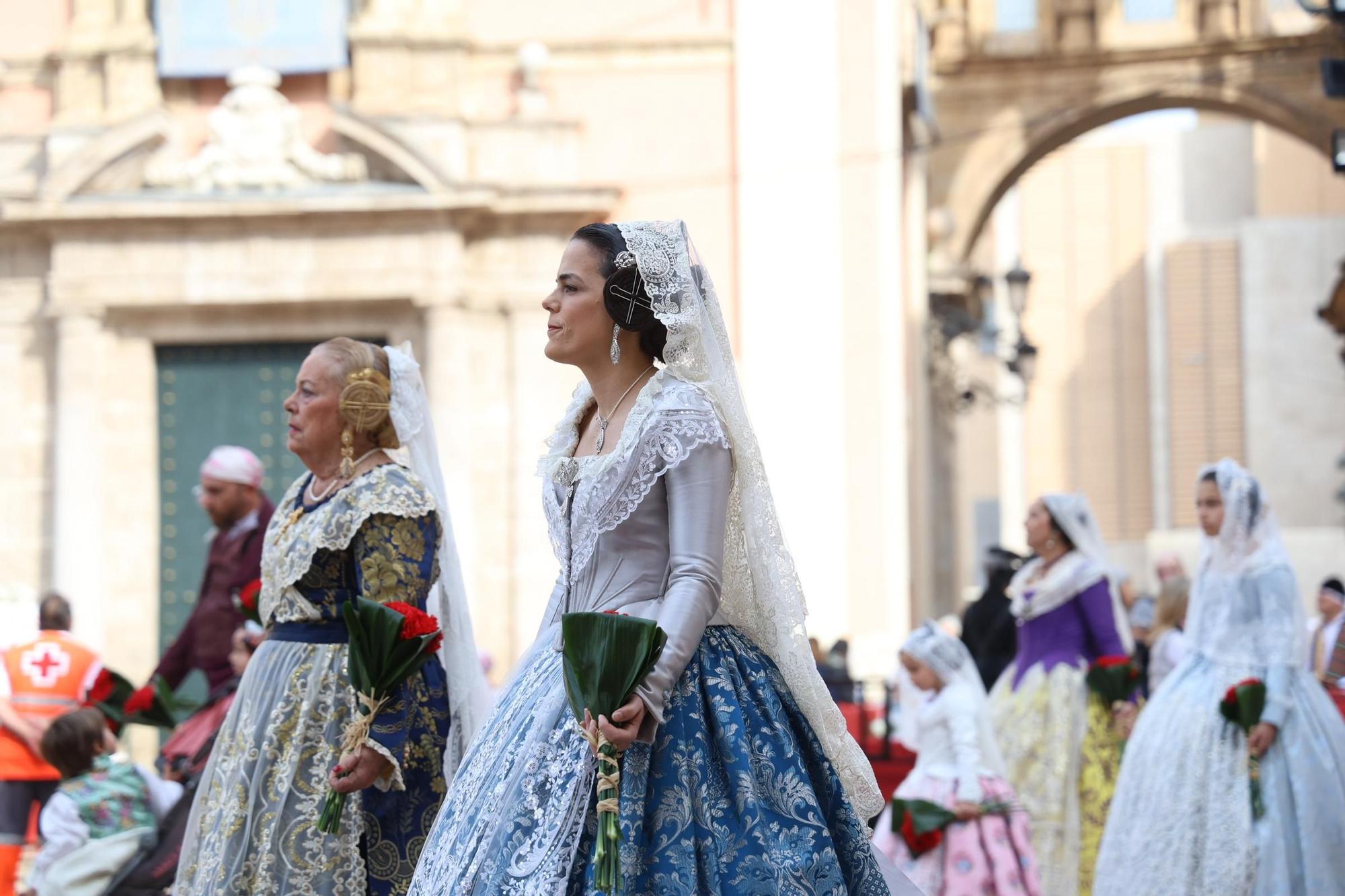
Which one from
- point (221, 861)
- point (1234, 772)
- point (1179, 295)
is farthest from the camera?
point (1179, 295)

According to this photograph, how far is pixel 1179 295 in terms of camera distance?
3606 cm

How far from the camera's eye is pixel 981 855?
6.92 meters

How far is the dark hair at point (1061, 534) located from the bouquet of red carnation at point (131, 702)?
12.5ft

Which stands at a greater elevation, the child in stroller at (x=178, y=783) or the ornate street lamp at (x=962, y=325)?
the ornate street lamp at (x=962, y=325)

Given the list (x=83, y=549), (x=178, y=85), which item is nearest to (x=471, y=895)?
(x=83, y=549)

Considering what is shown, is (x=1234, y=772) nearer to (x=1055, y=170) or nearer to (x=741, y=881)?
(x=741, y=881)

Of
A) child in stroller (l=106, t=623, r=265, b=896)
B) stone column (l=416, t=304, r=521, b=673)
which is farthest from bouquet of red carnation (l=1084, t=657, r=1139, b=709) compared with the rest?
stone column (l=416, t=304, r=521, b=673)

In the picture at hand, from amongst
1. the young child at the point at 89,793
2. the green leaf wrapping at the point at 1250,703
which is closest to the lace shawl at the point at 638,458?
the young child at the point at 89,793

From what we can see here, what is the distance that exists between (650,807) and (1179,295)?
33932 mm

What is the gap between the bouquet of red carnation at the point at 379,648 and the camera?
4469 mm

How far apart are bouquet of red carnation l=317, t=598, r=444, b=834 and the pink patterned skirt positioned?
2895mm

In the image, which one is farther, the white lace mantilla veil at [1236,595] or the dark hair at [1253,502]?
the dark hair at [1253,502]

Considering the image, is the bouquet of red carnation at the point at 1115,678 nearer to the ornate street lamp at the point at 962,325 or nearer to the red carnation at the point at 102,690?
the red carnation at the point at 102,690

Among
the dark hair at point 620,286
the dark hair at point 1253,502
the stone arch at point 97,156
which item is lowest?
the dark hair at point 1253,502
